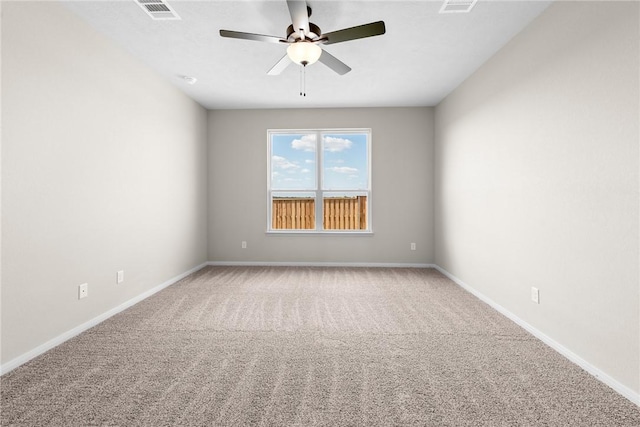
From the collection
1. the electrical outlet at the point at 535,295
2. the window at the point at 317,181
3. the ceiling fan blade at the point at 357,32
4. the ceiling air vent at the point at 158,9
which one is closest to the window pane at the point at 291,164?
the window at the point at 317,181

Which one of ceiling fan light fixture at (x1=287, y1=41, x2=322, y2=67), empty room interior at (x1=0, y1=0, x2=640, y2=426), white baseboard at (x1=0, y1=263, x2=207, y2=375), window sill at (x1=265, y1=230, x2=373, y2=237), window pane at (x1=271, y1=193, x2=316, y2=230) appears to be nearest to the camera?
empty room interior at (x1=0, y1=0, x2=640, y2=426)

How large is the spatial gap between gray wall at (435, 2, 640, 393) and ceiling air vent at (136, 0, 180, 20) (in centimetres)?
293

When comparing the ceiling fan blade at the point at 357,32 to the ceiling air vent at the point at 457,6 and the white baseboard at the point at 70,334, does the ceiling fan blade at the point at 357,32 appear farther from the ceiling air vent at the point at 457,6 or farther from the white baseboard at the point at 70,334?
the white baseboard at the point at 70,334

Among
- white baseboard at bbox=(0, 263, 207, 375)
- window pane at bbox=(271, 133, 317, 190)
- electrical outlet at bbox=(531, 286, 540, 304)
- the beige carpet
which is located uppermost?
window pane at bbox=(271, 133, 317, 190)

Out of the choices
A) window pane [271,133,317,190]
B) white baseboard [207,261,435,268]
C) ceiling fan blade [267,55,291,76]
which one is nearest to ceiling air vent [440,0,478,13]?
ceiling fan blade [267,55,291,76]

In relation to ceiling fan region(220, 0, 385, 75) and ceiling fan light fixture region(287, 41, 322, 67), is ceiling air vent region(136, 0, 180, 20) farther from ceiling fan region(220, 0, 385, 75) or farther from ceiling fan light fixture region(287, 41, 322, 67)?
ceiling fan light fixture region(287, 41, 322, 67)

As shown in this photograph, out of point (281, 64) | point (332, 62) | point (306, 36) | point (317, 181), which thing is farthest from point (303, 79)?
point (317, 181)

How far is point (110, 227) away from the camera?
2.98m

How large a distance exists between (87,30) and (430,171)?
4595mm

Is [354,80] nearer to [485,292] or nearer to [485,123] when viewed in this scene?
[485,123]

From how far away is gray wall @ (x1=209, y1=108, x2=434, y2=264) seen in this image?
5.21 metres

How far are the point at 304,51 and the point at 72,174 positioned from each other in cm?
205

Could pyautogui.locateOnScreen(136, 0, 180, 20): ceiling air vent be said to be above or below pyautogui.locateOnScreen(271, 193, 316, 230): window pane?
above

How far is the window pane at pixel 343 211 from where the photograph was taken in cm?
540
